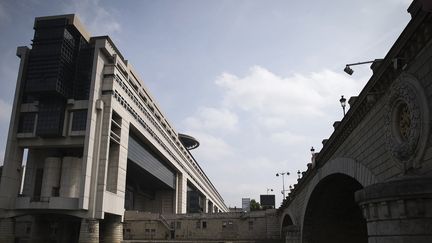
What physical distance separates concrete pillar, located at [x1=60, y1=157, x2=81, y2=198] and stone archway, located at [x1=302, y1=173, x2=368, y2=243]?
38.1m

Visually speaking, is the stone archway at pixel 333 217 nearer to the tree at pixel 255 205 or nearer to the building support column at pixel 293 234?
the building support column at pixel 293 234

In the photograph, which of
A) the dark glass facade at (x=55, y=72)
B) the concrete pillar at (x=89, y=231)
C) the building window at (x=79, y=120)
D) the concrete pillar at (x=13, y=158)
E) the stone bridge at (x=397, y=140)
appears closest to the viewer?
the stone bridge at (x=397, y=140)

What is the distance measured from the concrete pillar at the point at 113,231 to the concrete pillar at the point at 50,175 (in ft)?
34.0

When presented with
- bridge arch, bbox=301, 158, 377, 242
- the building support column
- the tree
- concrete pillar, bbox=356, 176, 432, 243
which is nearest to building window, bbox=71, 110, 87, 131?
the building support column

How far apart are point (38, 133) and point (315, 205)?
42.9 m

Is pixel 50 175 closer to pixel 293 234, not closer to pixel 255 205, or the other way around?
pixel 293 234

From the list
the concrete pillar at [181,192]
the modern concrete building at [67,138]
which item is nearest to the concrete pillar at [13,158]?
the modern concrete building at [67,138]

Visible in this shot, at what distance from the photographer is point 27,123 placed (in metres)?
57.4

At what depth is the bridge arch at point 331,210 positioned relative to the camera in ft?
85.1

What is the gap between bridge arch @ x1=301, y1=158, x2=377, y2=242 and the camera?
25953 mm

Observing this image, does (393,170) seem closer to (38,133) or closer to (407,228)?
(407,228)

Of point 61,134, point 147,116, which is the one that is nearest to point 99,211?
point 61,134

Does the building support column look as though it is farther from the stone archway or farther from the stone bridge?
the stone bridge

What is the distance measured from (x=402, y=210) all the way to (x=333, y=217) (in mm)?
24602
